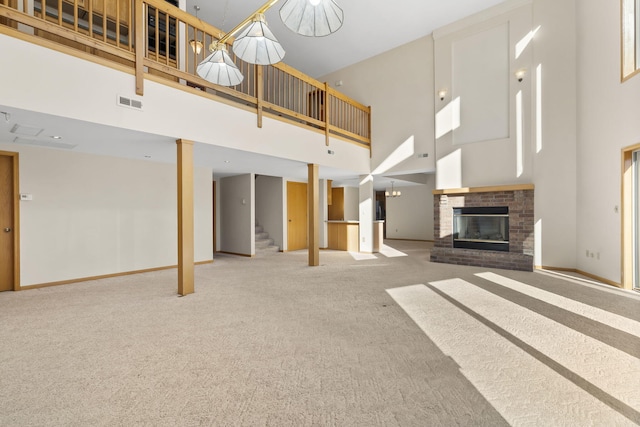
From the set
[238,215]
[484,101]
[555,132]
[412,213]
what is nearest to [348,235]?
[238,215]

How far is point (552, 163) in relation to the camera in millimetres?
5848

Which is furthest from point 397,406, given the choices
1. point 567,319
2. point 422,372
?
point 567,319

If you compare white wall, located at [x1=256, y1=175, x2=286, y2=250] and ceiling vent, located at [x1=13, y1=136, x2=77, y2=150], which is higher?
ceiling vent, located at [x1=13, y1=136, x2=77, y2=150]

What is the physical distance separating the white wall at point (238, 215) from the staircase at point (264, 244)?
55 centimetres

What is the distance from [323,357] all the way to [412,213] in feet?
34.2

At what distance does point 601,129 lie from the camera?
4.91 m

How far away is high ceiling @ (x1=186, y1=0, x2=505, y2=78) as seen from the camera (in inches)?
256

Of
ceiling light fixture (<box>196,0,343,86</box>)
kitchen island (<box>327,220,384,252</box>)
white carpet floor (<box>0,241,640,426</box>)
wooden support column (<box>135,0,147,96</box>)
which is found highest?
wooden support column (<box>135,0,147,96</box>)

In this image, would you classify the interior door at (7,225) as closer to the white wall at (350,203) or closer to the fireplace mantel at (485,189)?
the fireplace mantel at (485,189)

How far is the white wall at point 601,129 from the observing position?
175 inches

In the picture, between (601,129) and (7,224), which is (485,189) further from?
(7,224)

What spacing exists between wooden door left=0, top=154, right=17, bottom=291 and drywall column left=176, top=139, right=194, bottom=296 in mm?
2622

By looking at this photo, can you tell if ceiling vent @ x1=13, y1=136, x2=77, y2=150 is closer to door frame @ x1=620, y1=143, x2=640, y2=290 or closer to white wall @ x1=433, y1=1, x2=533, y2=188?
white wall @ x1=433, y1=1, x2=533, y2=188

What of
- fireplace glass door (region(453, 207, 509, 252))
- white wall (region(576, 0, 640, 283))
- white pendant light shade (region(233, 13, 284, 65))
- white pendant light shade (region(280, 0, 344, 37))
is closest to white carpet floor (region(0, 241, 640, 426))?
white wall (region(576, 0, 640, 283))
